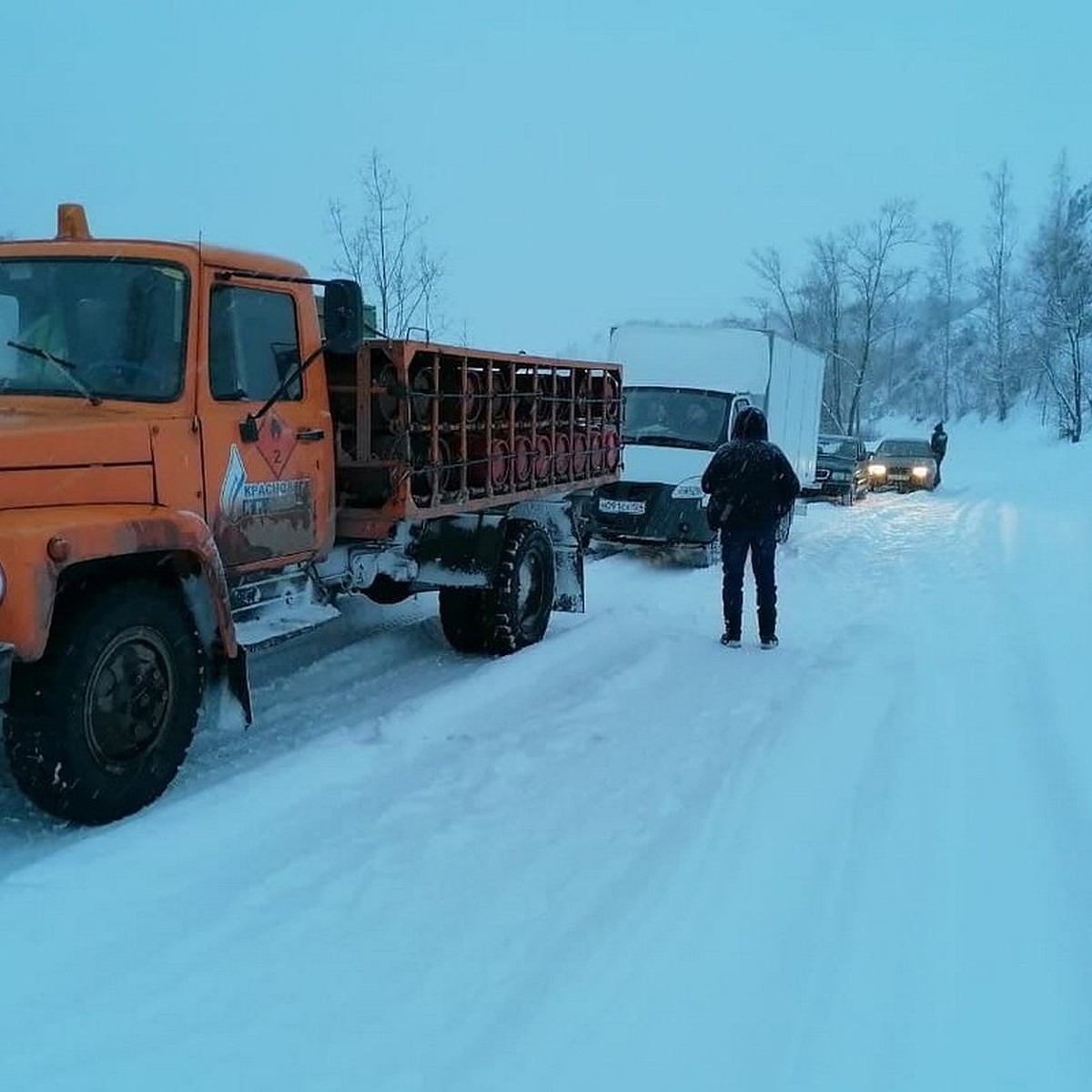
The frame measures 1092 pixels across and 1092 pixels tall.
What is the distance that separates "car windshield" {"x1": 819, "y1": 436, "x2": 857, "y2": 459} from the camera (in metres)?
23.8

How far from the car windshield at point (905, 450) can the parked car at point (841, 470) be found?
3.13 metres

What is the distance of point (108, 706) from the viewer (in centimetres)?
421

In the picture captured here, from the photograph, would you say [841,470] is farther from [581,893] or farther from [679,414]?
[581,893]

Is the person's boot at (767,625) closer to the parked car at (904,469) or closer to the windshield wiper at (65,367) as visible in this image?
the windshield wiper at (65,367)

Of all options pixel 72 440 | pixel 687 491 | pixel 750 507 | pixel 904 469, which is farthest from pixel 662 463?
pixel 904 469

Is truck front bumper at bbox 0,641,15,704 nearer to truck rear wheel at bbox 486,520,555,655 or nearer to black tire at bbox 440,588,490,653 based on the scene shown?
black tire at bbox 440,588,490,653

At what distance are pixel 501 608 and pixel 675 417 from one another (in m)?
6.71

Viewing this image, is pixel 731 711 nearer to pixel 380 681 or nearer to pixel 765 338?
pixel 380 681

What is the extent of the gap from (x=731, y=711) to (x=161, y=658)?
3160 millimetres

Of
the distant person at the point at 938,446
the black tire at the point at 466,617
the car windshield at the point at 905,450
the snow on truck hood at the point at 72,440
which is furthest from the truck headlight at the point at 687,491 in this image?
the distant person at the point at 938,446

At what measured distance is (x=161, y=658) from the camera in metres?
4.46

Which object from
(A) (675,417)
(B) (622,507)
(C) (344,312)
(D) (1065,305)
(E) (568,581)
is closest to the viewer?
(C) (344,312)

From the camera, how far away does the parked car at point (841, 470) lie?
22.2m

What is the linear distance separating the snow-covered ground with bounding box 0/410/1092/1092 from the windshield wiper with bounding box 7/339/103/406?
1579mm
